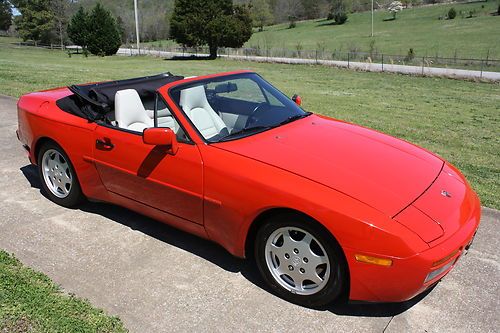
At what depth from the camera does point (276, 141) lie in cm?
362

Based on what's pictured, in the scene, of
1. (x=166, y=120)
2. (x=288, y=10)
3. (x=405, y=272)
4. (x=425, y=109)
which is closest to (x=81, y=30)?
(x=425, y=109)

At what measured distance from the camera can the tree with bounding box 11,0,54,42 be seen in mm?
63406

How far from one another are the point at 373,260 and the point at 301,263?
1.72 ft

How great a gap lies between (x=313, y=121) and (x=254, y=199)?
1398 mm

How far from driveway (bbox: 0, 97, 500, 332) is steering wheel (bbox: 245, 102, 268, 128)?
1.10 m

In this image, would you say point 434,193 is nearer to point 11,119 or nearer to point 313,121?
point 313,121

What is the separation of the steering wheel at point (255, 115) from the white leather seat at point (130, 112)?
0.95 m

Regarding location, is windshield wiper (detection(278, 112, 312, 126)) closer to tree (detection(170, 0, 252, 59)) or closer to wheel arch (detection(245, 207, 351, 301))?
wheel arch (detection(245, 207, 351, 301))

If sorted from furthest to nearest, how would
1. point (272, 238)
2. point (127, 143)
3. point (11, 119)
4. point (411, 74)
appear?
point (411, 74)
point (11, 119)
point (127, 143)
point (272, 238)

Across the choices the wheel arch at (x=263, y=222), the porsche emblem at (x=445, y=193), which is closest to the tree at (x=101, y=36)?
the wheel arch at (x=263, y=222)

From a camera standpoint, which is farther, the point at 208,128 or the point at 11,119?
the point at 11,119

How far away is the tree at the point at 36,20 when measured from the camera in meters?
63.4

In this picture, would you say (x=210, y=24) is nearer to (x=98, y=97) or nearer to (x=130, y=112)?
(x=98, y=97)

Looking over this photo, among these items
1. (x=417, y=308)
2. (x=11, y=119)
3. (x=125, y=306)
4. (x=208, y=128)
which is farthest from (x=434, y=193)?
(x=11, y=119)
